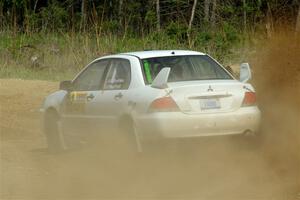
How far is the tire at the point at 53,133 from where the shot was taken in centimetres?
1243

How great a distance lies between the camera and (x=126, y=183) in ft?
30.0

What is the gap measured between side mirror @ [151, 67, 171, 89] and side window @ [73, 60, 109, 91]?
1.39m

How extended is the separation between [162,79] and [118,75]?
1.21 metres

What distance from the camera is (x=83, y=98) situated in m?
11.6

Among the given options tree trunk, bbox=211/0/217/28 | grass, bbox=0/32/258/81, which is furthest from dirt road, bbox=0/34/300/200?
Answer: tree trunk, bbox=211/0/217/28

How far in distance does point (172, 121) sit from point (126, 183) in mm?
1079

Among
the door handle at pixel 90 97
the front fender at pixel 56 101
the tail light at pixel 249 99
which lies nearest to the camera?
the tail light at pixel 249 99

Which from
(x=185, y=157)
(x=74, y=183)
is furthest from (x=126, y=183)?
(x=185, y=157)

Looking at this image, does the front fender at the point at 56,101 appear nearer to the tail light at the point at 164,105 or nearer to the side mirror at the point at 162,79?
the side mirror at the point at 162,79

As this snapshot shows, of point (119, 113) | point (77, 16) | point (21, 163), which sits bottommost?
point (77, 16)

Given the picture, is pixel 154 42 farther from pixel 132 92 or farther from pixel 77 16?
pixel 77 16

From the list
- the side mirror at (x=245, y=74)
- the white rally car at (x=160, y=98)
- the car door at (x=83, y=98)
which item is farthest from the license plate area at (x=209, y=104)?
the car door at (x=83, y=98)

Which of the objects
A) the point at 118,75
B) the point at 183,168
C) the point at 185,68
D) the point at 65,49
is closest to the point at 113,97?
the point at 118,75

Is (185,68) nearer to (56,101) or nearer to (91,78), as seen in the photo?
(91,78)
